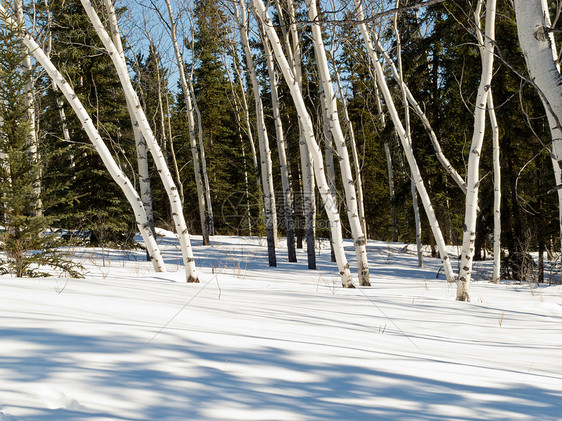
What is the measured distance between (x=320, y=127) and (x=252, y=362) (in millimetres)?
11586

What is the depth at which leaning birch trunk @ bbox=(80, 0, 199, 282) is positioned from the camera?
20.8ft

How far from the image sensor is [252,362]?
7.30 feet

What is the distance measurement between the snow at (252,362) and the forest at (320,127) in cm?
118

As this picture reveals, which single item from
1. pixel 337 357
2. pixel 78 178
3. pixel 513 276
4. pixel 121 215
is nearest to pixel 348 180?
pixel 337 357

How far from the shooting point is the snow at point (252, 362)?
170 centimetres

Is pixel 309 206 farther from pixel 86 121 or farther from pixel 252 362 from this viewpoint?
pixel 252 362

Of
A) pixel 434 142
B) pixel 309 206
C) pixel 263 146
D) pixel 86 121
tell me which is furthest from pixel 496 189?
pixel 86 121

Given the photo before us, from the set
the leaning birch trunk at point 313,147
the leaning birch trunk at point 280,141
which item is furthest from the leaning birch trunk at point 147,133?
the leaning birch trunk at point 280,141

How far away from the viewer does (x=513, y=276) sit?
12.1 meters

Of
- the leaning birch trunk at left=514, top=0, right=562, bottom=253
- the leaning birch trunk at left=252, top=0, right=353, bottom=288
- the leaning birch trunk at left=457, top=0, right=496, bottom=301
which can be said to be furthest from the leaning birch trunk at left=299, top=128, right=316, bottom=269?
the leaning birch trunk at left=514, top=0, right=562, bottom=253

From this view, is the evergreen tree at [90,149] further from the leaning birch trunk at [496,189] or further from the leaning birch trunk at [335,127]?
the leaning birch trunk at [496,189]

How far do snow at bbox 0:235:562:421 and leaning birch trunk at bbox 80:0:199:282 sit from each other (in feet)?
9.17

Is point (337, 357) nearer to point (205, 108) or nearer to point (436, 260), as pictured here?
point (436, 260)

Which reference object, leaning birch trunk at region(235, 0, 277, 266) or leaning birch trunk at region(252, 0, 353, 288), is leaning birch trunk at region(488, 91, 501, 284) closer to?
leaning birch trunk at region(252, 0, 353, 288)
